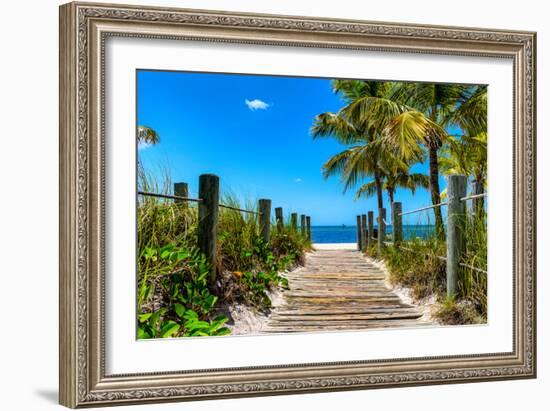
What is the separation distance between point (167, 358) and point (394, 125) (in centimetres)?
174

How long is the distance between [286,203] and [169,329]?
0.86 metres

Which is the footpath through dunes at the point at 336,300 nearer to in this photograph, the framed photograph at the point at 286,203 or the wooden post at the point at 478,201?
the framed photograph at the point at 286,203

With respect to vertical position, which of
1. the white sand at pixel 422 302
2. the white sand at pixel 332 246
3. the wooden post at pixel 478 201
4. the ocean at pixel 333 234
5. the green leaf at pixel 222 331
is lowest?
the green leaf at pixel 222 331

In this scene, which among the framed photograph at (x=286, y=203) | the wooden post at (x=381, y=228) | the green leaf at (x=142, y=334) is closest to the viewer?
the framed photograph at (x=286, y=203)

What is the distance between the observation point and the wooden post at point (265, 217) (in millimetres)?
3643

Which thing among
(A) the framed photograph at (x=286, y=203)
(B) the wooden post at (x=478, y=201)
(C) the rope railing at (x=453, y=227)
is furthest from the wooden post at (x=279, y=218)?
(B) the wooden post at (x=478, y=201)

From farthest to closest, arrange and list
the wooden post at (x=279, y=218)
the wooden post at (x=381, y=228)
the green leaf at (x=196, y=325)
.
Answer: the wooden post at (x=381, y=228) < the wooden post at (x=279, y=218) < the green leaf at (x=196, y=325)

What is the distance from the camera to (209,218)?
373 centimetres

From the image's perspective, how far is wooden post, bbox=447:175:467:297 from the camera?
12.7 feet

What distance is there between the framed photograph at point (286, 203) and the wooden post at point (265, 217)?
1cm

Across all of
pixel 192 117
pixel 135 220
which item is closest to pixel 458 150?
pixel 192 117

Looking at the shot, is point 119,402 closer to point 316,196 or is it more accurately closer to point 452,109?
point 316,196

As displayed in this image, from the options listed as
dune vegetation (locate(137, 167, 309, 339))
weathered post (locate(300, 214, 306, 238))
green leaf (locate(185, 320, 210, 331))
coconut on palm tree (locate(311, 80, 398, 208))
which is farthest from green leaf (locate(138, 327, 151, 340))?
coconut on palm tree (locate(311, 80, 398, 208))

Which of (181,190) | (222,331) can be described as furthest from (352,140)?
(222,331)
